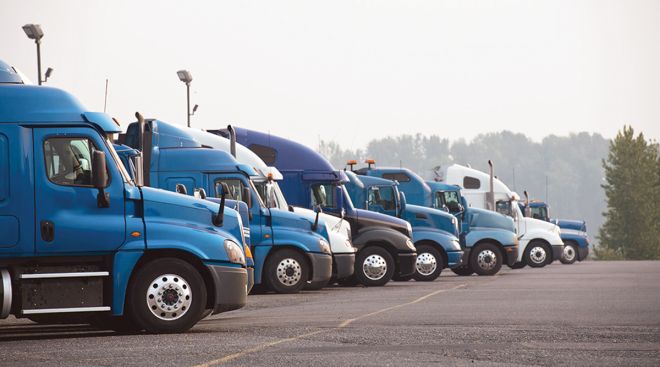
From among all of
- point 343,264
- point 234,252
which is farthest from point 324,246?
point 234,252

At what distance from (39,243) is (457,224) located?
22110 millimetres

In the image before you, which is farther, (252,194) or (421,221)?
(421,221)

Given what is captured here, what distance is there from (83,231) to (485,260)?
78.5 ft

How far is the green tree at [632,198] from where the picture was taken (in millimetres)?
110562

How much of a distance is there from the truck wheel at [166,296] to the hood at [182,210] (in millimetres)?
483

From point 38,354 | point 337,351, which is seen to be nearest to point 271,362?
point 337,351

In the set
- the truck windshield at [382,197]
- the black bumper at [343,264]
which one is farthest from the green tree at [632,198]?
the black bumper at [343,264]

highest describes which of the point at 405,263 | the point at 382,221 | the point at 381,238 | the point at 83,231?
the point at 382,221

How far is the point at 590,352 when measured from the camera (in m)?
→ 12.9

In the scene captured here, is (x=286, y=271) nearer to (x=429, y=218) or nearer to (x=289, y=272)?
(x=289, y=272)

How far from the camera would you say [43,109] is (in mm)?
15758

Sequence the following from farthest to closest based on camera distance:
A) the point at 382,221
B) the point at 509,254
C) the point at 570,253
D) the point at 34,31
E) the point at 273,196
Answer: the point at 570,253
the point at 509,254
the point at 382,221
the point at 34,31
the point at 273,196

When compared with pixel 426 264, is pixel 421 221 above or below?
above

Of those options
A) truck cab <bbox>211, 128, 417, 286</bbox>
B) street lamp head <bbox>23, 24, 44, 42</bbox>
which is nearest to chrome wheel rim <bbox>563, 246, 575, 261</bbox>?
truck cab <bbox>211, 128, 417, 286</bbox>
